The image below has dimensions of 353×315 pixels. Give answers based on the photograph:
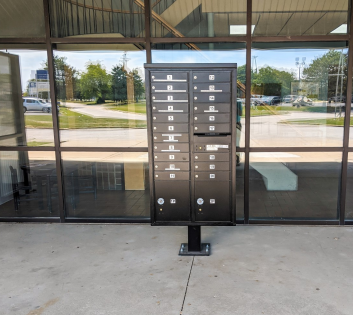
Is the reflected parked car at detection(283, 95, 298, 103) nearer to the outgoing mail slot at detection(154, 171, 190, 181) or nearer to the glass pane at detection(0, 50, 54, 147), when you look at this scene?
the outgoing mail slot at detection(154, 171, 190, 181)

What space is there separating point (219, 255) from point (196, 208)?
2.00 ft

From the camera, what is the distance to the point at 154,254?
388 centimetres

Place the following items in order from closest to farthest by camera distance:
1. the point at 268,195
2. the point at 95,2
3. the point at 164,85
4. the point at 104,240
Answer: the point at 164,85
the point at 104,240
the point at 95,2
the point at 268,195

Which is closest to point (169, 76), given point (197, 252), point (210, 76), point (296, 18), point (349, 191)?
point (210, 76)

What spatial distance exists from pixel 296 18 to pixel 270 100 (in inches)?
45.2

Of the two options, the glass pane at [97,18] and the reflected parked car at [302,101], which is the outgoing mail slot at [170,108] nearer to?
the glass pane at [97,18]

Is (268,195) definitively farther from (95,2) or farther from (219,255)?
(95,2)

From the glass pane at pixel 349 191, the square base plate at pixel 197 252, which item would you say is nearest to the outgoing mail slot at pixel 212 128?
the square base plate at pixel 197 252

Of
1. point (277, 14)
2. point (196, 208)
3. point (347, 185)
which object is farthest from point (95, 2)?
point (347, 185)

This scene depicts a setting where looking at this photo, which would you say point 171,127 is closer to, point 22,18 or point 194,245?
point 194,245

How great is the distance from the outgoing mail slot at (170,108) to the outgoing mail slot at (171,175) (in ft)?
2.30

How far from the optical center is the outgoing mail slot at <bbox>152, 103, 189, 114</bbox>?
12.1 feet

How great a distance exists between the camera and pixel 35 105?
4918 mm

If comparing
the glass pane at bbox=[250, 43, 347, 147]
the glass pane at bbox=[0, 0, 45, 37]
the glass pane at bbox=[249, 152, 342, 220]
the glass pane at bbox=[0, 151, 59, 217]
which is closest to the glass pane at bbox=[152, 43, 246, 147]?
the glass pane at bbox=[250, 43, 347, 147]
